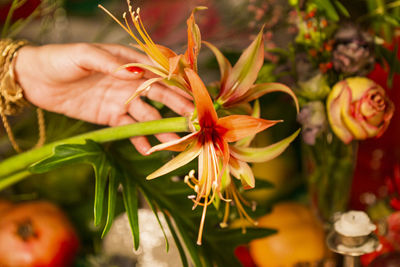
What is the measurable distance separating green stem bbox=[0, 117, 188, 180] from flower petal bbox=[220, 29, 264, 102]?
55mm

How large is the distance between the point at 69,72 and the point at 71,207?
36cm

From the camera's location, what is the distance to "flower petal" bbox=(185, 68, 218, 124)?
1.00ft

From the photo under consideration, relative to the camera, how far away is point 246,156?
1.25ft

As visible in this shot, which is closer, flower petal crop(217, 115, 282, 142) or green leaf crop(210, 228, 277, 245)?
flower petal crop(217, 115, 282, 142)

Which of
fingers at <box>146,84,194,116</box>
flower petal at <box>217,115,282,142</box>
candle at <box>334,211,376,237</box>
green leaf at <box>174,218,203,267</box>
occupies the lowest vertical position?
green leaf at <box>174,218,203,267</box>

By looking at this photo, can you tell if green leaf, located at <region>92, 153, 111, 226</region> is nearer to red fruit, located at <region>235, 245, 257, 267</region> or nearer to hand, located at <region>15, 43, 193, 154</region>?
hand, located at <region>15, 43, 193, 154</region>

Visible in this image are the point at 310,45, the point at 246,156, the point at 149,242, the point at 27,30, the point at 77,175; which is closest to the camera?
the point at 246,156

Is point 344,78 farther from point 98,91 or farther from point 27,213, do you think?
point 27,213

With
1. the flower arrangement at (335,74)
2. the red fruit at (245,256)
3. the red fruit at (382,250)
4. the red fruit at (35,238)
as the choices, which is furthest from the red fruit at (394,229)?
the red fruit at (35,238)

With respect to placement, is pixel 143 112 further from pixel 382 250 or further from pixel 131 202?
pixel 382 250

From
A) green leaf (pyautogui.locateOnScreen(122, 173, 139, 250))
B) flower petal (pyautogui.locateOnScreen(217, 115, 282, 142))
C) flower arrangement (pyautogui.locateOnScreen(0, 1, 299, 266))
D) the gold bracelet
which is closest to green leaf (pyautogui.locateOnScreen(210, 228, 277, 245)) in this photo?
flower arrangement (pyautogui.locateOnScreen(0, 1, 299, 266))

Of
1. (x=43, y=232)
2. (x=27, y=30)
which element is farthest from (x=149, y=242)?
(x=27, y=30)

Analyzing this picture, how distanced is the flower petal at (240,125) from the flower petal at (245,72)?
6 centimetres

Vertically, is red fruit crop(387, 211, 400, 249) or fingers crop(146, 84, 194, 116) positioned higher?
fingers crop(146, 84, 194, 116)
